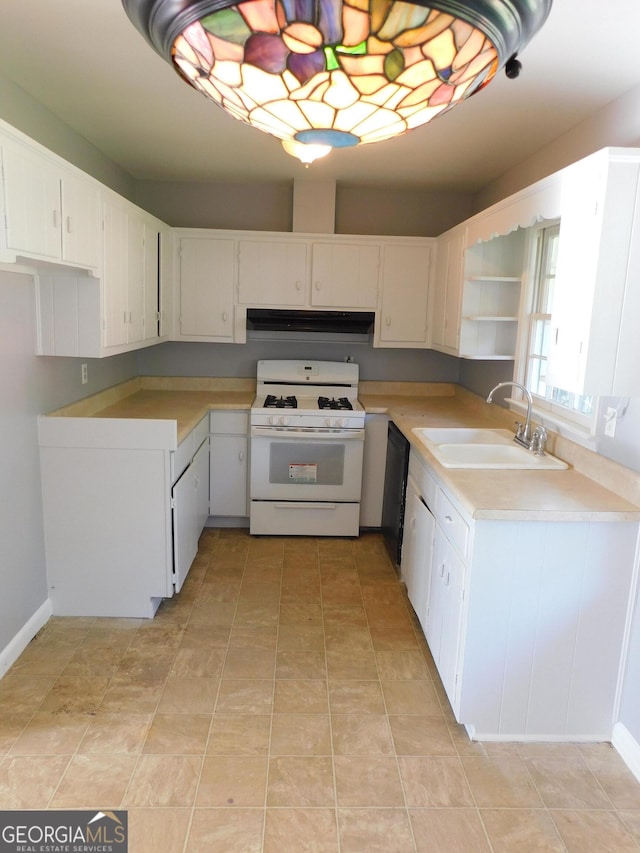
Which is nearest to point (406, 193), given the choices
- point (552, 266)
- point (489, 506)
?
point (552, 266)

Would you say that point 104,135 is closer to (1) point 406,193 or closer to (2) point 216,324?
(2) point 216,324

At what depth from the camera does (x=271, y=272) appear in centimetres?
411

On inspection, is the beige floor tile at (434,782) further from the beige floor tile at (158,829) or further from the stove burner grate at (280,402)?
the stove burner grate at (280,402)

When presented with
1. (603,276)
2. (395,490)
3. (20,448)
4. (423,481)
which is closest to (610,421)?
(603,276)

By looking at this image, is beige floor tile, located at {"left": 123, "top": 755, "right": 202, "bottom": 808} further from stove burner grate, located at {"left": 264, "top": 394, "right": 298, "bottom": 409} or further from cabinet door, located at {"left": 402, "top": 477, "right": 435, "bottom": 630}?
stove burner grate, located at {"left": 264, "top": 394, "right": 298, "bottom": 409}

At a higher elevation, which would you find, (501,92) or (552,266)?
(501,92)

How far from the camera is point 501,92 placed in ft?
7.80

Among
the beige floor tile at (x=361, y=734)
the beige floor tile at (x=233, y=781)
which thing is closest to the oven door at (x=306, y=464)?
the beige floor tile at (x=361, y=734)

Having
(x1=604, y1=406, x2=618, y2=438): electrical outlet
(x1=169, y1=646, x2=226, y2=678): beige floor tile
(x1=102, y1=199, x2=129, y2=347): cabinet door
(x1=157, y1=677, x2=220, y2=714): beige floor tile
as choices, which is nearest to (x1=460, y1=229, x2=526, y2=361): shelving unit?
(x1=604, y1=406, x2=618, y2=438): electrical outlet

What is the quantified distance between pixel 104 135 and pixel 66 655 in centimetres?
268

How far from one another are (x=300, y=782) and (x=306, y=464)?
221 centimetres

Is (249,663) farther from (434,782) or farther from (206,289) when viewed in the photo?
(206,289)

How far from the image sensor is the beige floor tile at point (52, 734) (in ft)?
6.74

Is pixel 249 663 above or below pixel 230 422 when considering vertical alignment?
below
